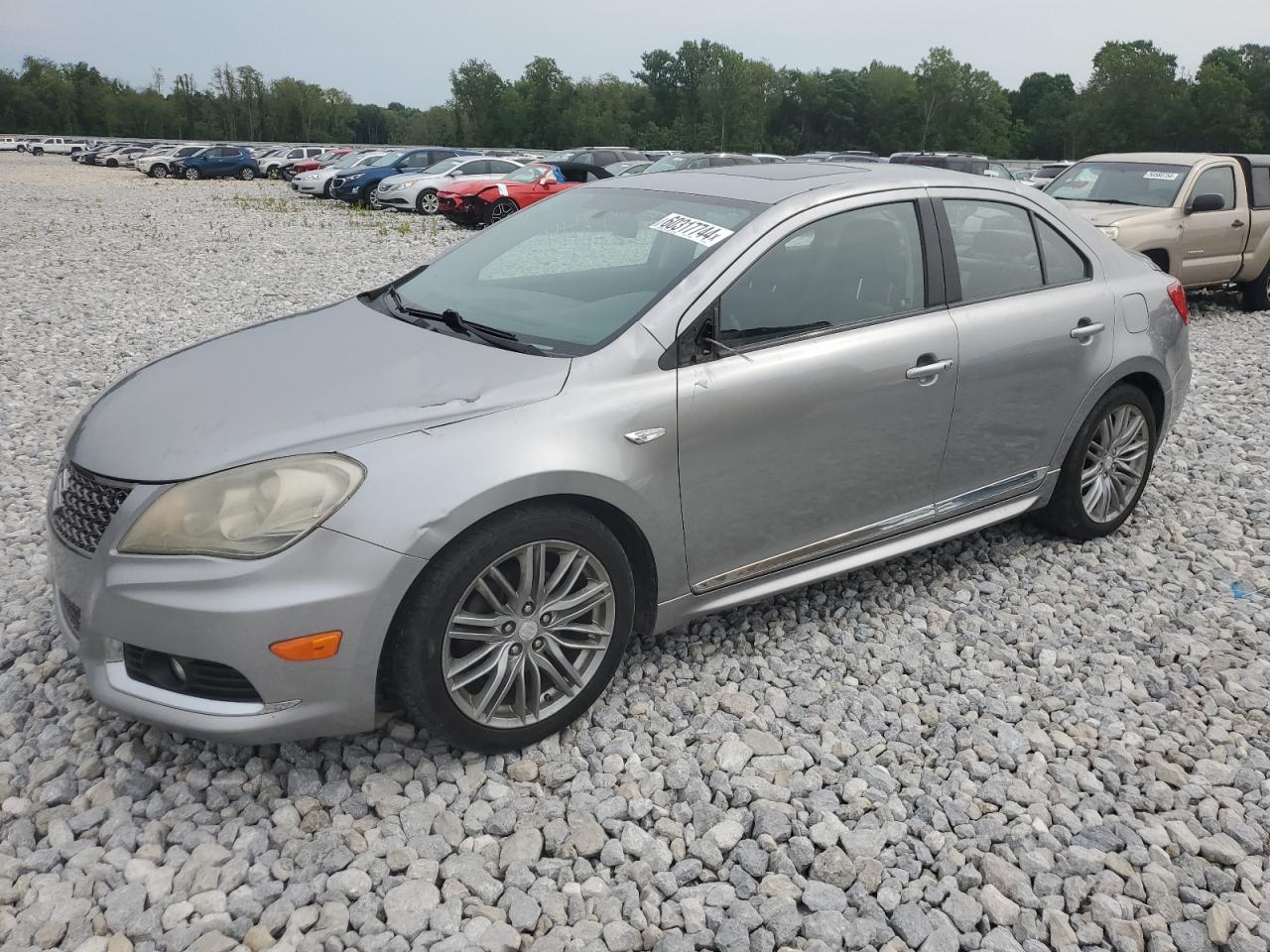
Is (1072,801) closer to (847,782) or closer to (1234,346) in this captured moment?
(847,782)

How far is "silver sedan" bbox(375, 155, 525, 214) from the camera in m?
22.4

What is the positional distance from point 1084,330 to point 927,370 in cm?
101

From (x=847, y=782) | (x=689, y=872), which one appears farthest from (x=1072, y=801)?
(x=689, y=872)

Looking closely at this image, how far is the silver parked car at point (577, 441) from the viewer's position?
2.65m

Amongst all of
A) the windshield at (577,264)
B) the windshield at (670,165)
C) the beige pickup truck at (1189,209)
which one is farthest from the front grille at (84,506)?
the windshield at (670,165)

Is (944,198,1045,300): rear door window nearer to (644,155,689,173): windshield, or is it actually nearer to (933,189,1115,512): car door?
(933,189,1115,512): car door

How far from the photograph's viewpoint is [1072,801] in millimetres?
2975

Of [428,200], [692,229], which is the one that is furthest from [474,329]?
[428,200]

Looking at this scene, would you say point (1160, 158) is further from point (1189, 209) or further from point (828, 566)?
point (828, 566)

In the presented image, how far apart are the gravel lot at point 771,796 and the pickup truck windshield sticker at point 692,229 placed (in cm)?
150

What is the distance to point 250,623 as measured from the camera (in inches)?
100

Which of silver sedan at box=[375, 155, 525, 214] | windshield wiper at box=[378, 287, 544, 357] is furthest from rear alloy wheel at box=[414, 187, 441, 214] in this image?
windshield wiper at box=[378, 287, 544, 357]

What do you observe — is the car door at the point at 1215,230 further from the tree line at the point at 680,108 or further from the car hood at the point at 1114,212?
the tree line at the point at 680,108

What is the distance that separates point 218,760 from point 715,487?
1.75 m
